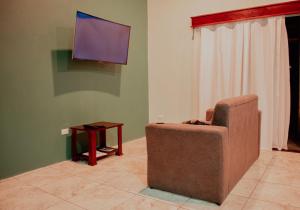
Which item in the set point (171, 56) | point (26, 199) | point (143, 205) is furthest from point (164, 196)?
point (171, 56)

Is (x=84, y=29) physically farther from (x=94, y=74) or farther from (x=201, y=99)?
(x=201, y=99)

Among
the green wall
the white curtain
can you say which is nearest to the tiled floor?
the green wall

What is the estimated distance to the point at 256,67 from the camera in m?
3.83

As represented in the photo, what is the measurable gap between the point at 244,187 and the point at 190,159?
75 cm

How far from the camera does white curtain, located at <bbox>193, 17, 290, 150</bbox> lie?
3709 millimetres

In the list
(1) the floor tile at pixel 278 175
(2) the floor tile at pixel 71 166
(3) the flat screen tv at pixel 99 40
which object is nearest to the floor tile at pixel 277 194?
(1) the floor tile at pixel 278 175

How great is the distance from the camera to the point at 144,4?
4871mm

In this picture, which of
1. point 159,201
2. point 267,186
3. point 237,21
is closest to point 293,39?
point 237,21

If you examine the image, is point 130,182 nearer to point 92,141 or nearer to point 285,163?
point 92,141

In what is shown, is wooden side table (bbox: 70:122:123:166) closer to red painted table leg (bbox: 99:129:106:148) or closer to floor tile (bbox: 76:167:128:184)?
red painted table leg (bbox: 99:129:106:148)

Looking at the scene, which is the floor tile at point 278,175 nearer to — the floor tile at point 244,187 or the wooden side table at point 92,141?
the floor tile at point 244,187

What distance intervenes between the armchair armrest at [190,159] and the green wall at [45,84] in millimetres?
1545

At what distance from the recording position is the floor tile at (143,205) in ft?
6.76

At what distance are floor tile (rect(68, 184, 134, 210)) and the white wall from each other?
99.9 inches
